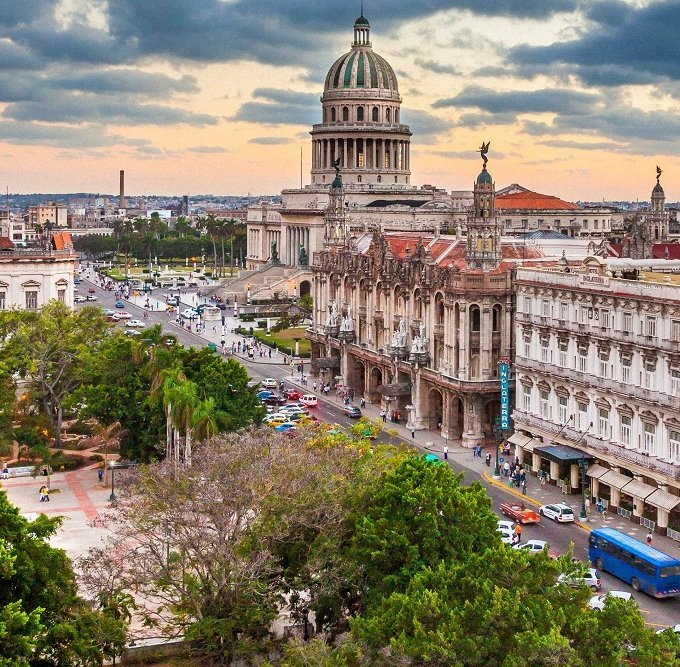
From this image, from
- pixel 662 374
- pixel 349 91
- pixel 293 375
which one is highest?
pixel 349 91

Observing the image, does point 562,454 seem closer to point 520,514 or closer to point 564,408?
point 564,408

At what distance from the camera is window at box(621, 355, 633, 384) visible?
67.1m

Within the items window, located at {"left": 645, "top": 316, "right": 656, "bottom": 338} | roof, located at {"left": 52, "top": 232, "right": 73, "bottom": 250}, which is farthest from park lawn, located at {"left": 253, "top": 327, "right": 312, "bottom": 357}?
window, located at {"left": 645, "top": 316, "right": 656, "bottom": 338}

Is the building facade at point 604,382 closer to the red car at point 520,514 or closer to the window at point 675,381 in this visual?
the window at point 675,381

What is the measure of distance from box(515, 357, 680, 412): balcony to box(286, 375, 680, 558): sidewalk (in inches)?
275

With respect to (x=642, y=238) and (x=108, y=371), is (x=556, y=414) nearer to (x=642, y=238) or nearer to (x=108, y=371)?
(x=108, y=371)

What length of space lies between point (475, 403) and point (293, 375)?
119ft

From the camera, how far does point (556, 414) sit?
75.2 m

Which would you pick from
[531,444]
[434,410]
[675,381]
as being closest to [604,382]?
[675,381]

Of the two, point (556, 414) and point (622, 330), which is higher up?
point (622, 330)

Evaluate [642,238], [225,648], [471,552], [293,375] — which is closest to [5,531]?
[225,648]

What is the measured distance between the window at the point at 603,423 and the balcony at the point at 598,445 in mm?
388

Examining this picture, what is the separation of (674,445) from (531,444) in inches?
574

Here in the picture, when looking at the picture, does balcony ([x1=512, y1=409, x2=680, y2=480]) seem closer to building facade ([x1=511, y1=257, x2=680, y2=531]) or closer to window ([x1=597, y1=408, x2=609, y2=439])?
building facade ([x1=511, y1=257, x2=680, y2=531])
